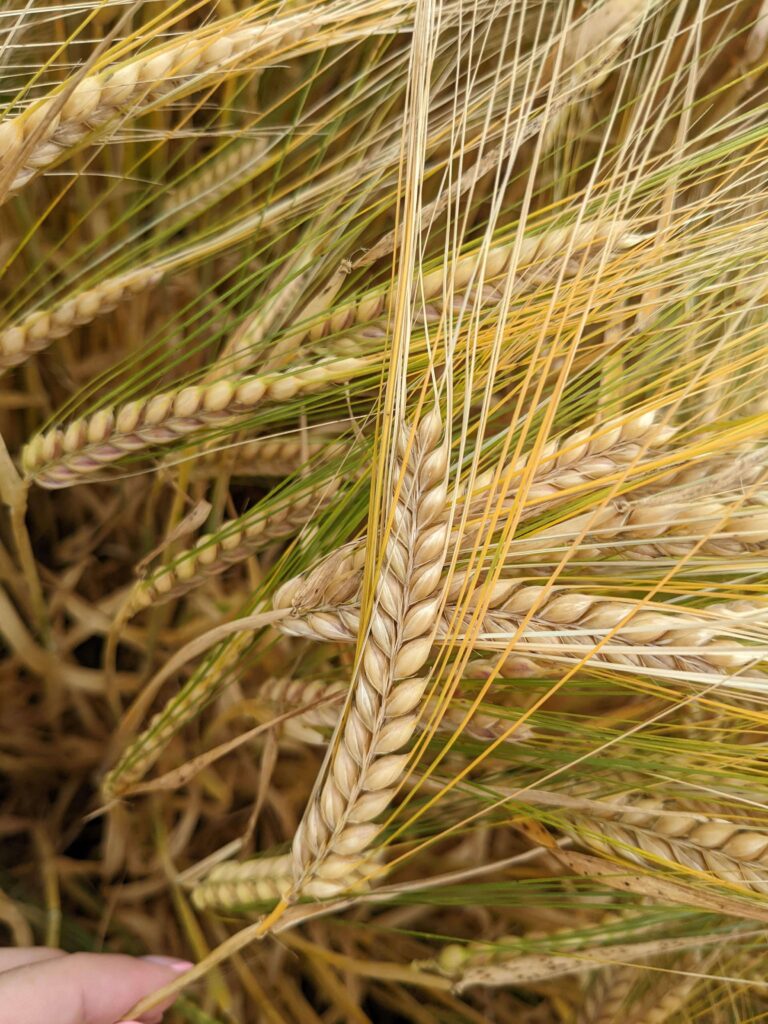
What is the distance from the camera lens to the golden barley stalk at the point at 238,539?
51 centimetres

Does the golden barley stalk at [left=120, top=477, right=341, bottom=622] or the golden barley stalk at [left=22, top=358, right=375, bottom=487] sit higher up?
the golden barley stalk at [left=22, top=358, right=375, bottom=487]

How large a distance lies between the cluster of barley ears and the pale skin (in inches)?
2.8

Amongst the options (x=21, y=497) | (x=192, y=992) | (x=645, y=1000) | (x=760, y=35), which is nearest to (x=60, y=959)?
(x=192, y=992)

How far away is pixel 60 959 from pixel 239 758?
0.27m

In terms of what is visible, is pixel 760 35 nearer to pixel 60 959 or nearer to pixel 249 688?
pixel 249 688

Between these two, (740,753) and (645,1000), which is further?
(645,1000)

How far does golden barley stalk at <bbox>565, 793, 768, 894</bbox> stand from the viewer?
43 cm

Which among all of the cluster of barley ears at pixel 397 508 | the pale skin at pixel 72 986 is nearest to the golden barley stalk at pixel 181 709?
the cluster of barley ears at pixel 397 508

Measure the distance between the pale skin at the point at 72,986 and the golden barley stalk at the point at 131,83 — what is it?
0.49 m

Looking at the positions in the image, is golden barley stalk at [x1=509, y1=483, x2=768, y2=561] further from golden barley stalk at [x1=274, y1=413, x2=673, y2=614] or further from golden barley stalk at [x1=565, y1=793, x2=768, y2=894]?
golden barley stalk at [x1=565, y1=793, x2=768, y2=894]

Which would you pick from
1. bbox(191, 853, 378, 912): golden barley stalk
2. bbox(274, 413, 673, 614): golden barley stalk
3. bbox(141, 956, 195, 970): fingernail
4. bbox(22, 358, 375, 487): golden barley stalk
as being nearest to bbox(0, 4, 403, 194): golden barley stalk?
bbox(22, 358, 375, 487): golden barley stalk

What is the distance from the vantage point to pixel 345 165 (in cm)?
62

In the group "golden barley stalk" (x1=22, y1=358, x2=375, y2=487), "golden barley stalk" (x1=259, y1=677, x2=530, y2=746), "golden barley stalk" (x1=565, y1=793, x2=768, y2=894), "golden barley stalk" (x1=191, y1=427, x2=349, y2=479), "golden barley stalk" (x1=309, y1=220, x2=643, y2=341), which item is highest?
"golden barley stalk" (x1=309, y1=220, x2=643, y2=341)

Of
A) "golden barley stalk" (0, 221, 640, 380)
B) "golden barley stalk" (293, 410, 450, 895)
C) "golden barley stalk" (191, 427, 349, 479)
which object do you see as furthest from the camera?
"golden barley stalk" (191, 427, 349, 479)
